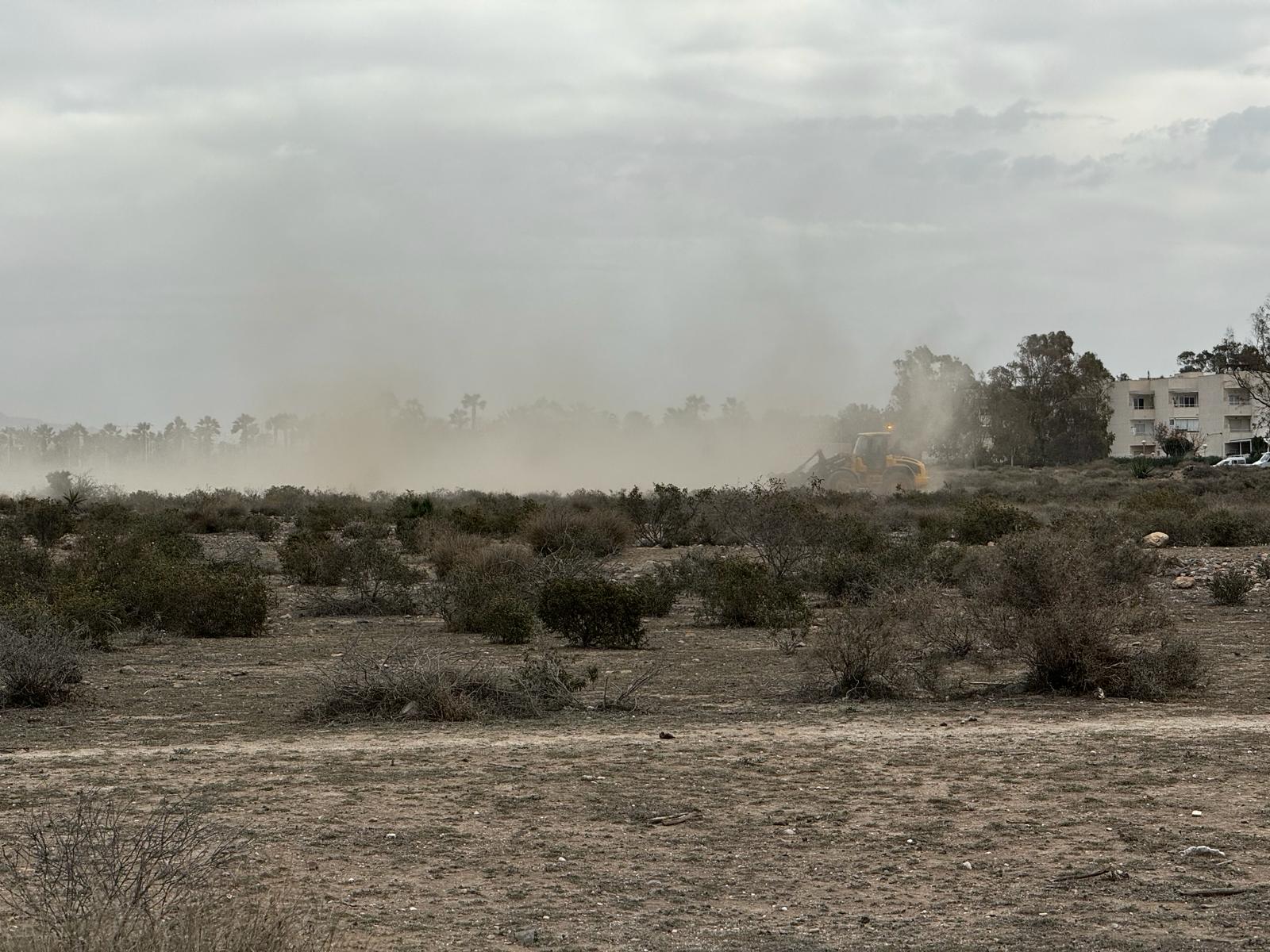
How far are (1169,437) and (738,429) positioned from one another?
5350 cm

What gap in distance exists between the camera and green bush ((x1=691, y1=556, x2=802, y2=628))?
22.2m

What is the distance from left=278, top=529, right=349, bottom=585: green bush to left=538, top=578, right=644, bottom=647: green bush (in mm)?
8551

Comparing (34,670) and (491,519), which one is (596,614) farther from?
(491,519)

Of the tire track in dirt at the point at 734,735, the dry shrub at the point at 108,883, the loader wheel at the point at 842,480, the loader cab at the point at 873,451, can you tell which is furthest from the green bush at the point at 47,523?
the dry shrub at the point at 108,883

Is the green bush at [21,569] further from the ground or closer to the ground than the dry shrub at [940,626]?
further from the ground

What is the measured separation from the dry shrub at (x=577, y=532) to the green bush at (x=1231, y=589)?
41.4 feet

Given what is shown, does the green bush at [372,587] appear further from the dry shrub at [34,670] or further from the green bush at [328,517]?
the green bush at [328,517]

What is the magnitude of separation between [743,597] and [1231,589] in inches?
323

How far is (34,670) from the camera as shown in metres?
14.3

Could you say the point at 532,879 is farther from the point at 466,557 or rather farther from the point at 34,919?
the point at 466,557

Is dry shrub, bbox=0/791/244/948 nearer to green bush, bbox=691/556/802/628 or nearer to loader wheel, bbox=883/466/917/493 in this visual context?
green bush, bbox=691/556/802/628

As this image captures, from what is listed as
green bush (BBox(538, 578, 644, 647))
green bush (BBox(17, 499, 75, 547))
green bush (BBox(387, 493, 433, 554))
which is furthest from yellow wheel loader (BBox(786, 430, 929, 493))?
green bush (BBox(538, 578, 644, 647))

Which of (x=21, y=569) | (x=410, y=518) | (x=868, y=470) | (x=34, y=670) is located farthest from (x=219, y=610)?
(x=868, y=470)

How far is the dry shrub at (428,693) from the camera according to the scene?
13.7 m
